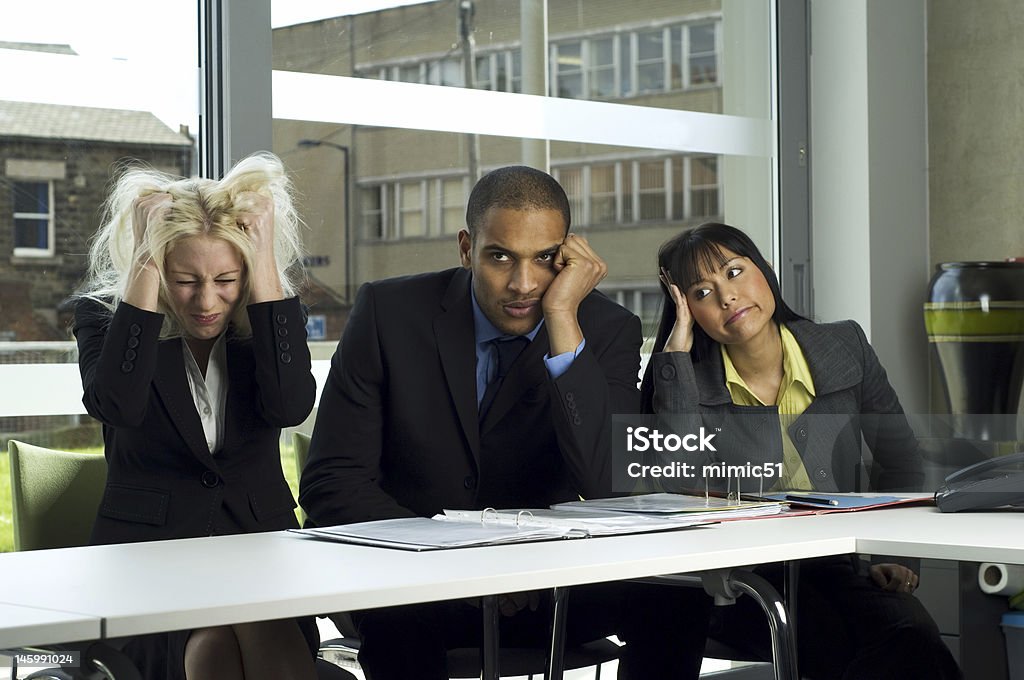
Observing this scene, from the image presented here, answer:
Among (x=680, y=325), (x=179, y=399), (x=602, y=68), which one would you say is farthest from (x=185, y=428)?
(x=602, y=68)

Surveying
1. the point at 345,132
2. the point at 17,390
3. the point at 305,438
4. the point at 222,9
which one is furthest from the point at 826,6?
the point at 17,390

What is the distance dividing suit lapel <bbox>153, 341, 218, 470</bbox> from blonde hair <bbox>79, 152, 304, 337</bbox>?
49 millimetres

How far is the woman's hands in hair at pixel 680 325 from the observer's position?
8.71ft

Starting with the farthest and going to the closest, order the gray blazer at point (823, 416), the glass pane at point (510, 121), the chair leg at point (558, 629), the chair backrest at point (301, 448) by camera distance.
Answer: the glass pane at point (510, 121) → the chair backrest at point (301, 448) → the gray blazer at point (823, 416) → the chair leg at point (558, 629)

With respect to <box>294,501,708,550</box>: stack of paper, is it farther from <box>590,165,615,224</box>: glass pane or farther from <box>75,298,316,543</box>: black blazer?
<box>590,165,615,224</box>: glass pane

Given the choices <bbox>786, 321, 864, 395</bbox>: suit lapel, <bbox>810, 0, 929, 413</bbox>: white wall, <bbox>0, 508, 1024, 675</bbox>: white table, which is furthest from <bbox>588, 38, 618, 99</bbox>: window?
<bbox>0, 508, 1024, 675</bbox>: white table

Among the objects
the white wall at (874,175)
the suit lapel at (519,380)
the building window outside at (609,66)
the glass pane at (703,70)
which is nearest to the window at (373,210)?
the building window outside at (609,66)

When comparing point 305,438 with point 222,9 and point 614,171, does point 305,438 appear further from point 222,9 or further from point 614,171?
point 614,171

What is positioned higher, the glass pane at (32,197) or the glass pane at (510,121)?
the glass pane at (510,121)

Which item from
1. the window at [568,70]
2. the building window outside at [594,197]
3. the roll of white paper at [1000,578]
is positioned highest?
the window at [568,70]

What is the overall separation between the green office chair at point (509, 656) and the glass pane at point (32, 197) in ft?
4.71

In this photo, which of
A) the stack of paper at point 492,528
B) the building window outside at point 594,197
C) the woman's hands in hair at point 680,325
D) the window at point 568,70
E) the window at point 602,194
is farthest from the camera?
the window at point 602,194

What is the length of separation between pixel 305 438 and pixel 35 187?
0.96 meters

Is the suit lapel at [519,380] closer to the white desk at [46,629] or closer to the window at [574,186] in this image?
the white desk at [46,629]
